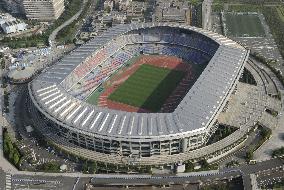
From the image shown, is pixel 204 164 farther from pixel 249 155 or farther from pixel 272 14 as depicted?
pixel 272 14

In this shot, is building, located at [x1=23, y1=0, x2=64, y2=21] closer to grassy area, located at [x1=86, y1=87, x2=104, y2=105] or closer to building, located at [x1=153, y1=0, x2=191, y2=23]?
building, located at [x1=153, y1=0, x2=191, y2=23]

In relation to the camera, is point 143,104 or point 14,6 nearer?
point 143,104

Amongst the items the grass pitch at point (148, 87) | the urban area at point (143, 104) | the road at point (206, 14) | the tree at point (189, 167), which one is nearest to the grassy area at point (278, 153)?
the urban area at point (143, 104)

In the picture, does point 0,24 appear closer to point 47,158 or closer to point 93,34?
point 93,34

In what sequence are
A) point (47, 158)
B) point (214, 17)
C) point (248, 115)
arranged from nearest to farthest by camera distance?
point (47, 158), point (248, 115), point (214, 17)

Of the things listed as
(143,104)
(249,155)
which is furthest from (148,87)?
(249,155)

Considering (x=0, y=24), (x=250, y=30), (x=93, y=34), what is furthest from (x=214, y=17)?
(x=0, y=24)
